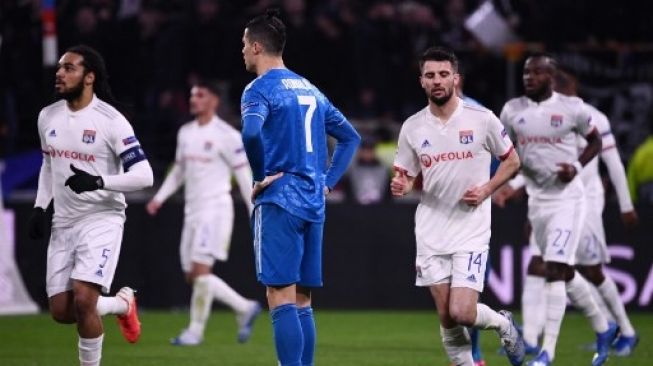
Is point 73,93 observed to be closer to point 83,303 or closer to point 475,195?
point 83,303

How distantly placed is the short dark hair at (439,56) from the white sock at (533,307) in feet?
11.8

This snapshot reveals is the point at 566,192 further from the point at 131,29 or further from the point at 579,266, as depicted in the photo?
the point at 131,29

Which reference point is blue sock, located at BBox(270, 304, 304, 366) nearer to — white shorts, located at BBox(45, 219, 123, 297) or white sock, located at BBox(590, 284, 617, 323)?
white shorts, located at BBox(45, 219, 123, 297)

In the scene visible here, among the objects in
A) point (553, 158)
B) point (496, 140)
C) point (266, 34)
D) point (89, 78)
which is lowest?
point (553, 158)

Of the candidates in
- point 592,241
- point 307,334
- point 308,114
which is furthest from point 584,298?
point 308,114

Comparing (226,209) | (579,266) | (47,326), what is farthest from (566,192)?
(47,326)

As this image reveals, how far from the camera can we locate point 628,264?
54.9ft

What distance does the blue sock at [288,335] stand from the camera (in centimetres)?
880

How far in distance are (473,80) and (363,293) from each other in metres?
3.14

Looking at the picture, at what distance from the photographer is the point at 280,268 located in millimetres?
8883

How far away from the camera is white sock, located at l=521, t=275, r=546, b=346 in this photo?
1251 cm

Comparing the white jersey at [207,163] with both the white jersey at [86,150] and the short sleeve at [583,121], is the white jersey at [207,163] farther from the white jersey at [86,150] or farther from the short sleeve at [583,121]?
the white jersey at [86,150]

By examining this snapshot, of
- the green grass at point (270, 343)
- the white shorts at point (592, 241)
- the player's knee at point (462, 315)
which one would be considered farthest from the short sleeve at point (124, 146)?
Answer: the white shorts at point (592, 241)

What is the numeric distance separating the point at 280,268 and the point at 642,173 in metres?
9.18
